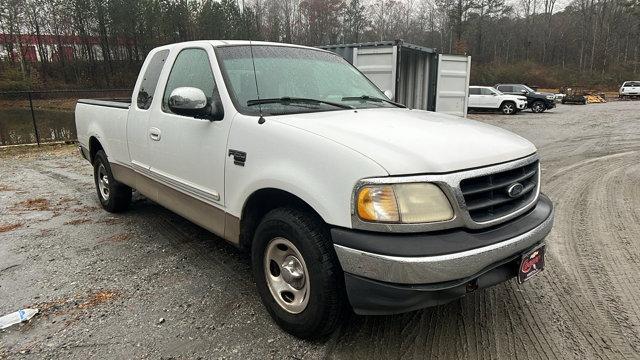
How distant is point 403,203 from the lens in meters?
2.24

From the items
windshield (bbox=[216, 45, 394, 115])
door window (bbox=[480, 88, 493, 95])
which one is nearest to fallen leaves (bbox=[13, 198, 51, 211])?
windshield (bbox=[216, 45, 394, 115])

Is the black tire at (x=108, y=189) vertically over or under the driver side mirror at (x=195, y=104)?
under

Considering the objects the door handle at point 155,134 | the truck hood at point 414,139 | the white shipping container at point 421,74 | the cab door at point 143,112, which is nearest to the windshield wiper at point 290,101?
the truck hood at point 414,139

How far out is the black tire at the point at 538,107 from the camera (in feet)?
84.0

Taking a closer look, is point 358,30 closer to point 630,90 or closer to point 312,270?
point 630,90

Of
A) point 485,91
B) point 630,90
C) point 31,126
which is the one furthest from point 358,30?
point 31,126

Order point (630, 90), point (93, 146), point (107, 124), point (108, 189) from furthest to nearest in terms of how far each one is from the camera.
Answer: point (630, 90) → point (93, 146) → point (108, 189) → point (107, 124)

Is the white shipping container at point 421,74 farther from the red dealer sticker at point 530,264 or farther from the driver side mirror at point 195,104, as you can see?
the red dealer sticker at point 530,264

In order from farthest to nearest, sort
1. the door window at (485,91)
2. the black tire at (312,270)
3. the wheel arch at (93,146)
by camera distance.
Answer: the door window at (485,91)
the wheel arch at (93,146)
the black tire at (312,270)

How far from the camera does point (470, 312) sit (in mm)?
3131

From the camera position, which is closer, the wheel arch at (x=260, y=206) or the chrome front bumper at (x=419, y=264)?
the chrome front bumper at (x=419, y=264)

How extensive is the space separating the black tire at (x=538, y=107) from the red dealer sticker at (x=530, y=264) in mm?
26037

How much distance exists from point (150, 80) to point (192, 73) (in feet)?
2.80

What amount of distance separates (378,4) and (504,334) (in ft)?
269
